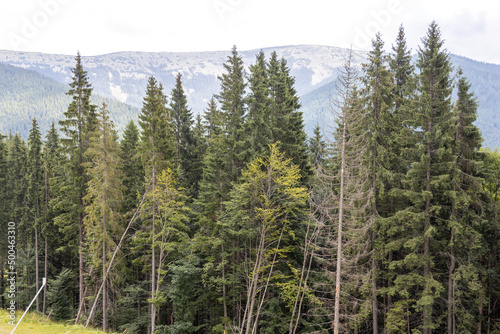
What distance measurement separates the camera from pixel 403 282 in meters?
17.1

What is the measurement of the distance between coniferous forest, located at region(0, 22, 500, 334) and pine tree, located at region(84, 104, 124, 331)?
12 cm

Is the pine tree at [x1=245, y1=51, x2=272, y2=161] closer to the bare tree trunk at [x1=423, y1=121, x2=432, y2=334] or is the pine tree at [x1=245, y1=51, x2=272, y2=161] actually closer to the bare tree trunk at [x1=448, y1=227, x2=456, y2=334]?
the bare tree trunk at [x1=423, y1=121, x2=432, y2=334]

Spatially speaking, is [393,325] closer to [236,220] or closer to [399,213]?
[399,213]

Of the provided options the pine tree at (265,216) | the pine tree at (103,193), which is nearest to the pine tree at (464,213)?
the pine tree at (265,216)

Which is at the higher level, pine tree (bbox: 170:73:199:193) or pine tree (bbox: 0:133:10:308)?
pine tree (bbox: 170:73:199:193)

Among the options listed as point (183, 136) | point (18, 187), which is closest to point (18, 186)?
point (18, 187)

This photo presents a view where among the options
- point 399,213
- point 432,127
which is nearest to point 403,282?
point 399,213

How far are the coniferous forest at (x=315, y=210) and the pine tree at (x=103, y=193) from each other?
12 centimetres

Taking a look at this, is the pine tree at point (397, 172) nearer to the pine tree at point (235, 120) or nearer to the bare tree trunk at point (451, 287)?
the bare tree trunk at point (451, 287)

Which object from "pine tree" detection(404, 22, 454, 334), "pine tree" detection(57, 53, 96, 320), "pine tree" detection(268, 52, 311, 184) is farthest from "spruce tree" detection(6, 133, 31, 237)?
"pine tree" detection(404, 22, 454, 334)

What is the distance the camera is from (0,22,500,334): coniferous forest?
1680cm

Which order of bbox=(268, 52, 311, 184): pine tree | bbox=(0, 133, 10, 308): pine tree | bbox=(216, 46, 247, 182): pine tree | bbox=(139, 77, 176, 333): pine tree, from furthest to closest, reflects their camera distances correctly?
bbox=(0, 133, 10, 308): pine tree
bbox=(268, 52, 311, 184): pine tree
bbox=(216, 46, 247, 182): pine tree
bbox=(139, 77, 176, 333): pine tree

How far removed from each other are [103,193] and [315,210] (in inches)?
522

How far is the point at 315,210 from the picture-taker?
17578 mm
